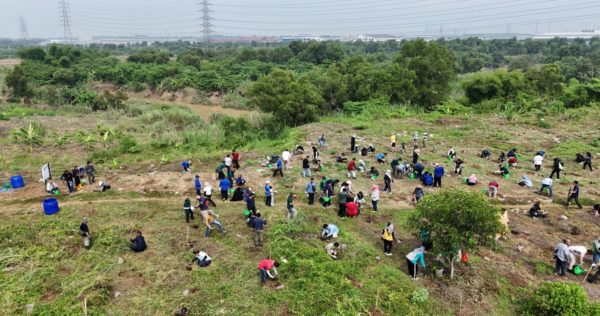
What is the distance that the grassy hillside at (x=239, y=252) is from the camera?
11344 mm

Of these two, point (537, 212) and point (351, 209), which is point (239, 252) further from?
Result: point (537, 212)

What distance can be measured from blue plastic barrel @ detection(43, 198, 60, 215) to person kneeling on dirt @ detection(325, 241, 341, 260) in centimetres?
1067

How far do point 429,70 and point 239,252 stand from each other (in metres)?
30.1

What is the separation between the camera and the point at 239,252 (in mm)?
13617

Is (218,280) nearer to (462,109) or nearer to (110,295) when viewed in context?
(110,295)

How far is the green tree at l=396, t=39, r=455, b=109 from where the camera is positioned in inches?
1499

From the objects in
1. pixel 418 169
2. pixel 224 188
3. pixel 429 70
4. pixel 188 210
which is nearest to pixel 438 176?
pixel 418 169

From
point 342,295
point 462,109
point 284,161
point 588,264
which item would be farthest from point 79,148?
point 462,109

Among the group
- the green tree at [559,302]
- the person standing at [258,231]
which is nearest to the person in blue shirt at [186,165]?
the person standing at [258,231]

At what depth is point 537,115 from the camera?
3344 cm

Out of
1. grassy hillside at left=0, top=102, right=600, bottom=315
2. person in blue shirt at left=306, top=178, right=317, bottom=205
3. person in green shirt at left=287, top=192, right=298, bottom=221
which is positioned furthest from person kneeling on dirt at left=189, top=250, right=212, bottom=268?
person in blue shirt at left=306, top=178, right=317, bottom=205

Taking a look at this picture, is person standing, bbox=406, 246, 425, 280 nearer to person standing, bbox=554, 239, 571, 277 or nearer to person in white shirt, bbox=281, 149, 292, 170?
person standing, bbox=554, 239, 571, 277

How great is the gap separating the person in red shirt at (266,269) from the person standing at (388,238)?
11.9 feet

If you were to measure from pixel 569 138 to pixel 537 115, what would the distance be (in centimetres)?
645
